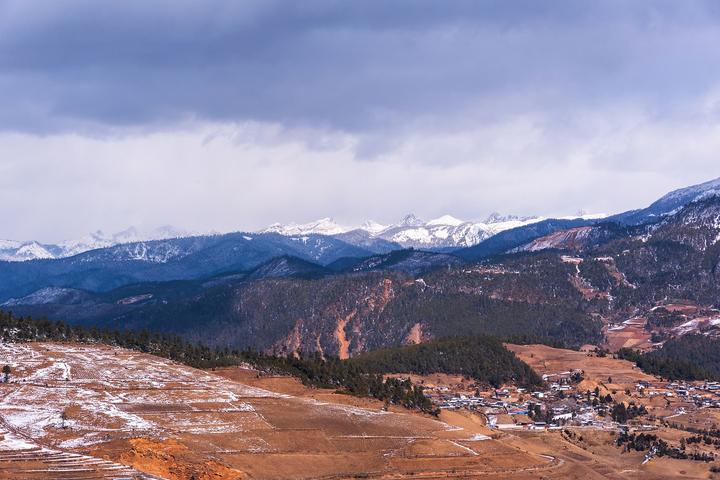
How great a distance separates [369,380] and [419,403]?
59.8ft

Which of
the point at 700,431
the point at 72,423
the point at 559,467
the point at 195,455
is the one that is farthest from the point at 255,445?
the point at 700,431

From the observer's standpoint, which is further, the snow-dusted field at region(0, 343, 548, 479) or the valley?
the valley

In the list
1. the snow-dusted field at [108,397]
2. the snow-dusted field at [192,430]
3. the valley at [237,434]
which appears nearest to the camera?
the snow-dusted field at [192,430]

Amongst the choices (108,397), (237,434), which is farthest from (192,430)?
(108,397)

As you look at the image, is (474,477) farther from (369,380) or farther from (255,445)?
(369,380)

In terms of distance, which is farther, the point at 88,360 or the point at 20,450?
the point at 88,360

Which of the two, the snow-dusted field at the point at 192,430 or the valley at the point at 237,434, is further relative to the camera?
the valley at the point at 237,434

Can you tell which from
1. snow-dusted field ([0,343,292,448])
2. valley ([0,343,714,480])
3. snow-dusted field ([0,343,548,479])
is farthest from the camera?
snow-dusted field ([0,343,292,448])

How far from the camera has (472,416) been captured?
17488cm

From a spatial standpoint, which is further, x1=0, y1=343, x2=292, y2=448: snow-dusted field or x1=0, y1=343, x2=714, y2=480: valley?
x1=0, y1=343, x2=292, y2=448: snow-dusted field

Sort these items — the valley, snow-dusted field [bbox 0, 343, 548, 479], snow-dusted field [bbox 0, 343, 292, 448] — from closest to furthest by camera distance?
snow-dusted field [bbox 0, 343, 548, 479]
the valley
snow-dusted field [bbox 0, 343, 292, 448]

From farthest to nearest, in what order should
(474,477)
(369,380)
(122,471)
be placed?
(369,380)
(474,477)
(122,471)

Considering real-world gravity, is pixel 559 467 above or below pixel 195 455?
below

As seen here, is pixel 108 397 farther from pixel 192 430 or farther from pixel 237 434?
pixel 237 434
